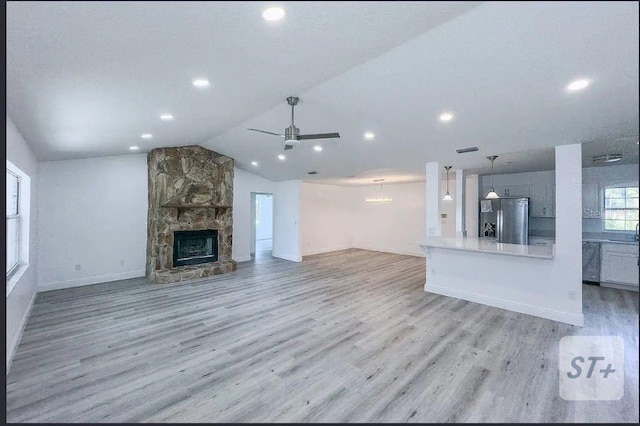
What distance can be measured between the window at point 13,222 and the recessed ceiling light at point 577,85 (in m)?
6.03

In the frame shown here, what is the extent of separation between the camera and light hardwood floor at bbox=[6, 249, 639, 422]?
2154mm

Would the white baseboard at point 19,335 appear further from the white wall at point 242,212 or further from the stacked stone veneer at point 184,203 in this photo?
the white wall at point 242,212

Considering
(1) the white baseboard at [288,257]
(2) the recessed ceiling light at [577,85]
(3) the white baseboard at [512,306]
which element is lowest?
(3) the white baseboard at [512,306]

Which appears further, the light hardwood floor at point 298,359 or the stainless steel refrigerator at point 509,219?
the stainless steel refrigerator at point 509,219

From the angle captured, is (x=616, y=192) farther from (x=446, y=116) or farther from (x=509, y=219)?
(x=509, y=219)

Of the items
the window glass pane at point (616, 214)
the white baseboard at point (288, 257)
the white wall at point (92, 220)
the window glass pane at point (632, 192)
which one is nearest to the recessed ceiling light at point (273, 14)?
the window glass pane at point (632, 192)

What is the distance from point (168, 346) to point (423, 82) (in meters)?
3.85

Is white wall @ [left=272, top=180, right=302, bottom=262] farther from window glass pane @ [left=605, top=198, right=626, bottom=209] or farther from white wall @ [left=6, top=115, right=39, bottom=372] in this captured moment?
window glass pane @ [left=605, top=198, right=626, bottom=209]

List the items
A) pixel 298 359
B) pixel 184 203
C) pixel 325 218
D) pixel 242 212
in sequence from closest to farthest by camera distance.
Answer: pixel 298 359
pixel 184 203
pixel 242 212
pixel 325 218

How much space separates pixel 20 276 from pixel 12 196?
3.65 feet

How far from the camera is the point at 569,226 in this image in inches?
151

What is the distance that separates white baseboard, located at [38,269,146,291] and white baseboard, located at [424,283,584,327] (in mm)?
6116

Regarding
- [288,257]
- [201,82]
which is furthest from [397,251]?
[201,82]

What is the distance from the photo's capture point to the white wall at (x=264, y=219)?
1323 centimetres
